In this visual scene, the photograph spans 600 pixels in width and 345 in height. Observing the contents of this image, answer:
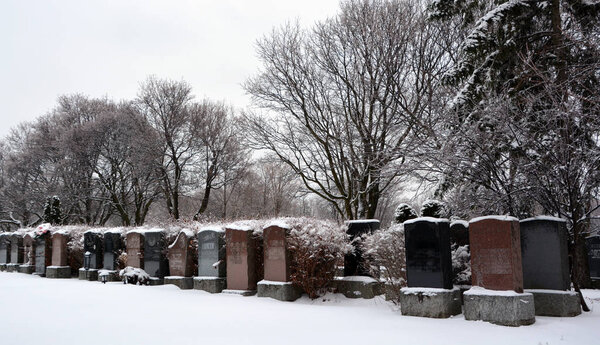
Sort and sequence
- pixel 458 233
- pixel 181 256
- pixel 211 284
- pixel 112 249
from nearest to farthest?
pixel 458 233, pixel 211 284, pixel 181 256, pixel 112 249

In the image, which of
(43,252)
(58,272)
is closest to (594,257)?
(58,272)

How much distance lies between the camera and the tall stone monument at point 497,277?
755 centimetres

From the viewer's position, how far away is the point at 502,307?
7.61m

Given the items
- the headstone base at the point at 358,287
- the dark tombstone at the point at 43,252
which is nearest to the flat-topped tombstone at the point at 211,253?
the headstone base at the point at 358,287

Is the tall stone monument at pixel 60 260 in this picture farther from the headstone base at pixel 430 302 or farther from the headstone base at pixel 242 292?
the headstone base at pixel 430 302

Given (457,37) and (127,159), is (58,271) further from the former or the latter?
(457,37)

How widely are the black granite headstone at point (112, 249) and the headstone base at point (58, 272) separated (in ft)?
10.2

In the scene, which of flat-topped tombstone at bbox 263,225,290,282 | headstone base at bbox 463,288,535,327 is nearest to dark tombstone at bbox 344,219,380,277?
flat-topped tombstone at bbox 263,225,290,282

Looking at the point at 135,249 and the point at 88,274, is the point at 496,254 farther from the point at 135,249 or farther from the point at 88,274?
the point at 88,274

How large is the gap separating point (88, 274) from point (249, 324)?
12495mm

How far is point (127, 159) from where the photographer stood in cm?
3197

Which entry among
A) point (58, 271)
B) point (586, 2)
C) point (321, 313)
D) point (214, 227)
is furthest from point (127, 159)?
point (586, 2)

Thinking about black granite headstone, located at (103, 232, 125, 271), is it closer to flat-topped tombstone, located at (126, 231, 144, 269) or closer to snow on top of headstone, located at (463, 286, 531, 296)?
flat-topped tombstone, located at (126, 231, 144, 269)

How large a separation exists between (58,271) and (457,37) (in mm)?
19040
